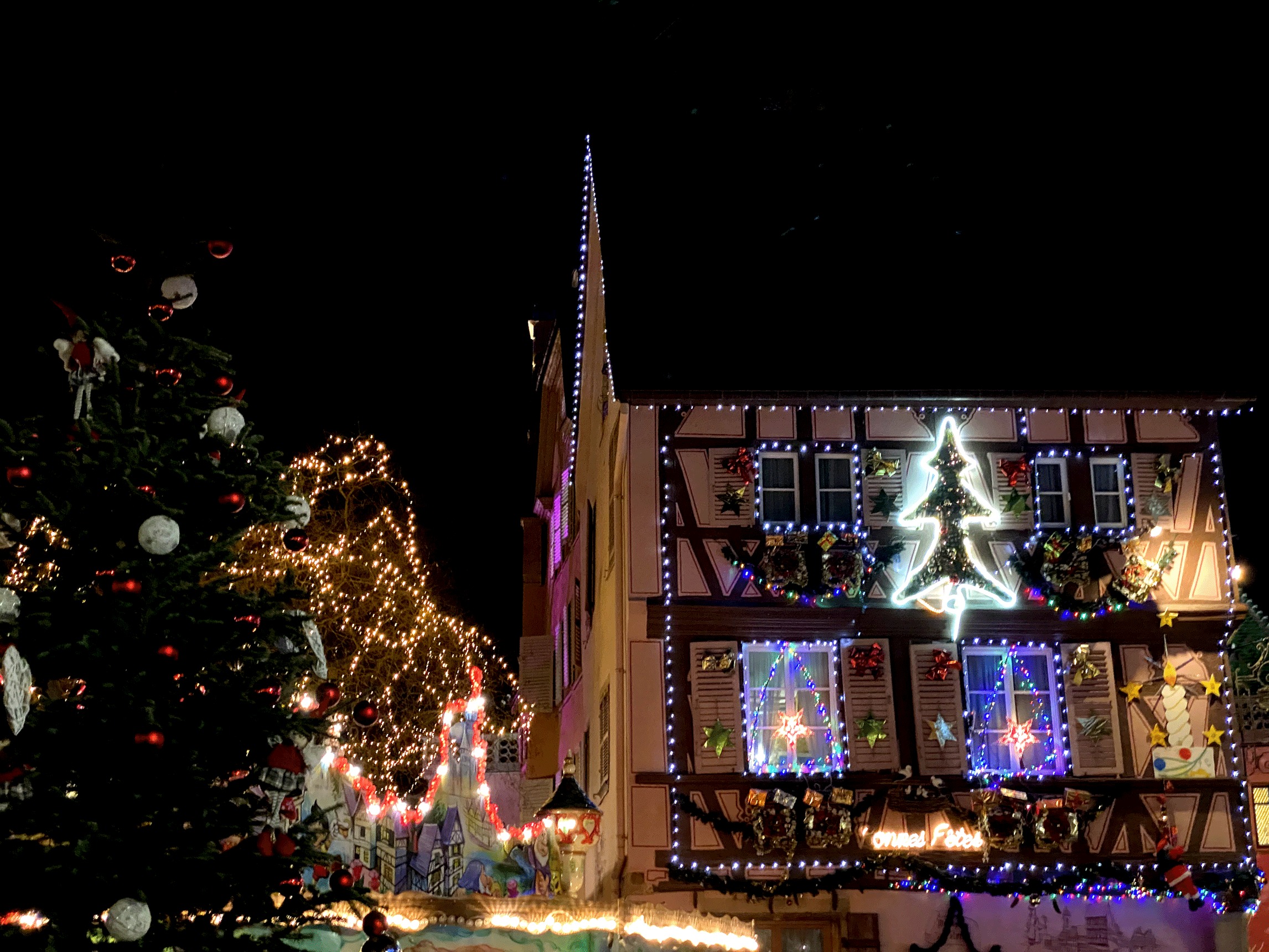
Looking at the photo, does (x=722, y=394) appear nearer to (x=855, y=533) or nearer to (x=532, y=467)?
(x=855, y=533)

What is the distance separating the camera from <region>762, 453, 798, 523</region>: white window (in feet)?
66.5

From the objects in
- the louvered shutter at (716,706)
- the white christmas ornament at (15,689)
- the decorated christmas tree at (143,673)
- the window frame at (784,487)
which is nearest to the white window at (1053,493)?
the window frame at (784,487)

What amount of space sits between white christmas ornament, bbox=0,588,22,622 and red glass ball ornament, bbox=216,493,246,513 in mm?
1364

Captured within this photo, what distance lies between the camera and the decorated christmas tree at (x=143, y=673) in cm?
855

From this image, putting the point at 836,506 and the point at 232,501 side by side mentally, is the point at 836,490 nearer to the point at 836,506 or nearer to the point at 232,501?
the point at 836,506

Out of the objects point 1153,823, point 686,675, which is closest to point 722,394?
point 686,675

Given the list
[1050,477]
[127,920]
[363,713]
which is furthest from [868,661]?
[127,920]

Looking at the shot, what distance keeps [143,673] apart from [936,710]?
13117 mm

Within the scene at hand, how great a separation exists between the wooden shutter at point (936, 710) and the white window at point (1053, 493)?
7.99 ft

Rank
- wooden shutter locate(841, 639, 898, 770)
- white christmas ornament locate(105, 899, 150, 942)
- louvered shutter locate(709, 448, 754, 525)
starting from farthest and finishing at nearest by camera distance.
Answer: louvered shutter locate(709, 448, 754, 525) → wooden shutter locate(841, 639, 898, 770) → white christmas ornament locate(105, 899, 150, 942)

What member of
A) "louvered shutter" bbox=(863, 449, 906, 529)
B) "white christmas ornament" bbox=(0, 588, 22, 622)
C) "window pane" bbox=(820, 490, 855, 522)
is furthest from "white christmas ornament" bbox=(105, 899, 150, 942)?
"louvered shutter" bbox=(863, 449, 906, 529)

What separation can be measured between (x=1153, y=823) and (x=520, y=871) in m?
9.78

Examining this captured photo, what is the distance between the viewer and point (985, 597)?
20.0 meters

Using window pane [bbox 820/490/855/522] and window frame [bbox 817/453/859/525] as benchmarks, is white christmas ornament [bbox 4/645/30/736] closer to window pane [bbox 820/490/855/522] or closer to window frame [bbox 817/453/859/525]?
window frame [bbox 817/453/859/525]
